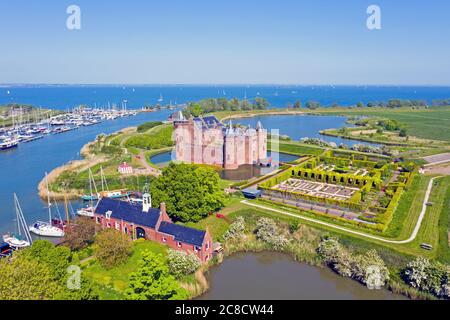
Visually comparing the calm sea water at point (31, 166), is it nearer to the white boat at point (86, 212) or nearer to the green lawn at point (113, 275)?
the white boat at point (86, 212)

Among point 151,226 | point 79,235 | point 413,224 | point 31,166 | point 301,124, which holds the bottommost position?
point 413,224

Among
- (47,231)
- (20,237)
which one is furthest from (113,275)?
(20,237)

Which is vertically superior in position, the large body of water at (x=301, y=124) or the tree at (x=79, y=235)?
the large body of water at (x=301, y=124)

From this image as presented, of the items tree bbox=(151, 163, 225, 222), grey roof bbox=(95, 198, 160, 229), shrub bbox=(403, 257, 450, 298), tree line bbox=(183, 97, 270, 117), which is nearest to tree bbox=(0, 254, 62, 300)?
grey roof bbox=(95, 198, 160, 229)

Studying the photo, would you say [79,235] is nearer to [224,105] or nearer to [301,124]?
[301,124]

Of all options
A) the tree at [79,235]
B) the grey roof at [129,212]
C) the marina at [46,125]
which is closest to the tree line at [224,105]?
the marina at [46,125]
